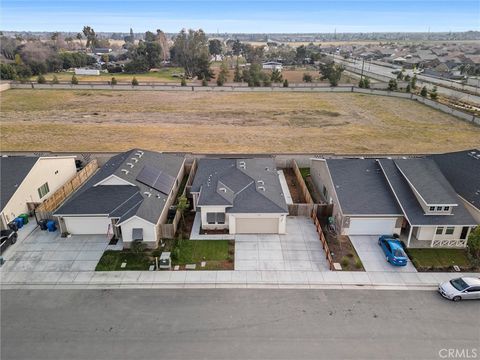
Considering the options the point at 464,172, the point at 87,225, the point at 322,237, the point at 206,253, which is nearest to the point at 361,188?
the point at 322,237

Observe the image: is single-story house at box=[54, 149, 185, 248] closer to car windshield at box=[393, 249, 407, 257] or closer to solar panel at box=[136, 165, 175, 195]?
solar panel at box=[136, 165, 175, 195]

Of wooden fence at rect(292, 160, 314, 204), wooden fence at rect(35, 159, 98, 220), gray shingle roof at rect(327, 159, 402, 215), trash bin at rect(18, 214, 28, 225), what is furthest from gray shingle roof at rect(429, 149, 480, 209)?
trash bin at rect(18, 214, 28, 225)

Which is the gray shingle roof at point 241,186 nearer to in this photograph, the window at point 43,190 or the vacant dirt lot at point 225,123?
the vacant dirt lot at point 225,123

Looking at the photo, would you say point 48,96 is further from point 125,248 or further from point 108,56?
point 108,56

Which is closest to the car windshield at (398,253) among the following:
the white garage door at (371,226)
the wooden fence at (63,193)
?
the white garage door at (371,226)

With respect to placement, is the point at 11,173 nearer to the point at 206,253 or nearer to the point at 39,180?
the point at 39,180

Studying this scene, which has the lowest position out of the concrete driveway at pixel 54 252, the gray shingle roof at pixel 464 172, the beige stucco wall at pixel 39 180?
the concrete driveway at pixel 54 252

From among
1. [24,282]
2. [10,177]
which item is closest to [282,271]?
[24,282]
